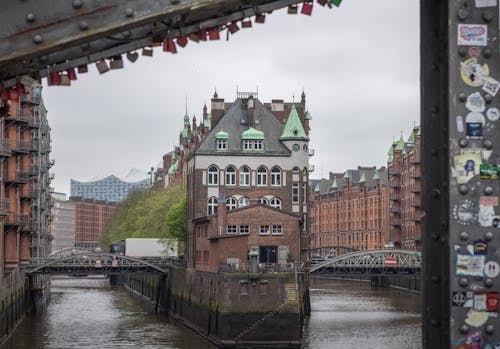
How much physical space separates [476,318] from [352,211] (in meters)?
147

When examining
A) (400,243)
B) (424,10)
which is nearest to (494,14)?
(424,10)

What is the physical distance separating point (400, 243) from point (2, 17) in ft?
393

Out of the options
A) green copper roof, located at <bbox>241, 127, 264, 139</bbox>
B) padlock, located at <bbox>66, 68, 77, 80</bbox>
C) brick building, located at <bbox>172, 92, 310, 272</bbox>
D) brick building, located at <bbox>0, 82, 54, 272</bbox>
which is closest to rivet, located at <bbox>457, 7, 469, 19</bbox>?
padlock, located at <bbox>66, 68, 77, 80</bbox>

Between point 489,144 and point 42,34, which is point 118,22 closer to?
point 42,34

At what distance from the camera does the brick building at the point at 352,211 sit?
450 feet

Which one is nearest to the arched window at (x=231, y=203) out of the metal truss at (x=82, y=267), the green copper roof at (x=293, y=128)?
the green copper roof at (x=293, y=128)

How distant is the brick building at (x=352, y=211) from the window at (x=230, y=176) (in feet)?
185

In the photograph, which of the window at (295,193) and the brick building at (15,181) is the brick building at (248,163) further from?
the brick building at (15,181)

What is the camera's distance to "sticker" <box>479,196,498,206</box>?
550 cm

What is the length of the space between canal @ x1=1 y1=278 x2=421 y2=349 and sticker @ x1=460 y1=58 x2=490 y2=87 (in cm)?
4145

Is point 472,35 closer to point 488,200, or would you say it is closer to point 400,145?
point 488,200

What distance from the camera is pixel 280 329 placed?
46375mm

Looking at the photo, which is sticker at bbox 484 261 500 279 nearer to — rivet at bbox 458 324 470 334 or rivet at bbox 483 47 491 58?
rivet at bbox 458 324 470 334

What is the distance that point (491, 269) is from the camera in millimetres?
5477
